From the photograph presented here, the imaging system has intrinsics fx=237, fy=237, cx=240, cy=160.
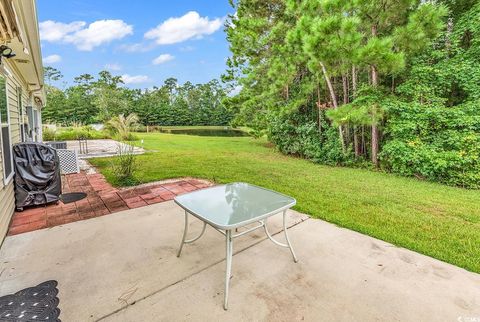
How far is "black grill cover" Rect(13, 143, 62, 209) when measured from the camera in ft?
10.5

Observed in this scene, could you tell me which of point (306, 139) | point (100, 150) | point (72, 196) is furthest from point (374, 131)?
point (100, 150)

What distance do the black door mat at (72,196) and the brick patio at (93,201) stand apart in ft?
0.28

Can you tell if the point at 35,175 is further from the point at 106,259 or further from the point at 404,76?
the point at 404,76

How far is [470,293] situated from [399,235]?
89cm

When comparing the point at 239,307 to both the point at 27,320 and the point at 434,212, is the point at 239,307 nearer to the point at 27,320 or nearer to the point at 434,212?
the point at 27,320

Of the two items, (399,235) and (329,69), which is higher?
(329,69)

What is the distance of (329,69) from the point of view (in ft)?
18.5

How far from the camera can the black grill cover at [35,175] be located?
321 centimetres

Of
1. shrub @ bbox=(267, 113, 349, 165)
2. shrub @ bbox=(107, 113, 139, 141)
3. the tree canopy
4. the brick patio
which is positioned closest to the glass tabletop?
the brick patio

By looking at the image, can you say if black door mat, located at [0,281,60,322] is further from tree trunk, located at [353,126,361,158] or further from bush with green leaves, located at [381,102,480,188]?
tree trunk, located at [353,126,361,158]

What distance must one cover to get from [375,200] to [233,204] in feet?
9.12

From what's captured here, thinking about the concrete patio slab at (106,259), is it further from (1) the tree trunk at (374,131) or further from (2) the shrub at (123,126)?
(1) the tree trunk at (374,131)

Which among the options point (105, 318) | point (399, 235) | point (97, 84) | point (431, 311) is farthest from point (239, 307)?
point (97, 84)

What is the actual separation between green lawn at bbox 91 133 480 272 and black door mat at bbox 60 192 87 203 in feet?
2.64
